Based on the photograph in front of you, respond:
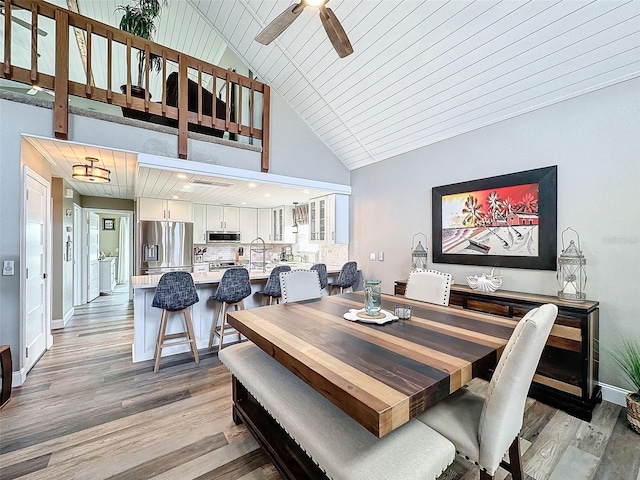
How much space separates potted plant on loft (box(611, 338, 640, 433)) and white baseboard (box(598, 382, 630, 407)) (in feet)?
0.27

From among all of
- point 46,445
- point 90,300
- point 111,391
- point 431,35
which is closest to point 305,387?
point 46,445

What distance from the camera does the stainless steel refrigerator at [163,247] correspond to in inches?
208

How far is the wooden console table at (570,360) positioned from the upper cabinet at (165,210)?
5.56m

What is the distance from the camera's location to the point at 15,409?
2.28m

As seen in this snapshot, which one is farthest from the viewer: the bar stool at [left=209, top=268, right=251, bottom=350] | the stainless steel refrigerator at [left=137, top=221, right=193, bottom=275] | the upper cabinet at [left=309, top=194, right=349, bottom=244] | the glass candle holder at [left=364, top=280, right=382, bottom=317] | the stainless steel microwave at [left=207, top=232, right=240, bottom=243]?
the stainless steel microwave at [left=207, top=232, right=240, bottom=243]

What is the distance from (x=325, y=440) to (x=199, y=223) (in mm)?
5583

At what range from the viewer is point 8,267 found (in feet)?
8.61

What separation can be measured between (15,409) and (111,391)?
623 mm

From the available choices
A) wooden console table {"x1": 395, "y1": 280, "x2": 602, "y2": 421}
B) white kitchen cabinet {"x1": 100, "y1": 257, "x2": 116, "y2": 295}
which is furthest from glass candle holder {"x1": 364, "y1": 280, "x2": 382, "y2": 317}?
white kitchen cabinet {"x1": 100, "y1": 257, "x2": 116, "y2": 295}

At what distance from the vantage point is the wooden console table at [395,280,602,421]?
2191mm

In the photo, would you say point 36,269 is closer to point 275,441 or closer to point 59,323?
point 59,323

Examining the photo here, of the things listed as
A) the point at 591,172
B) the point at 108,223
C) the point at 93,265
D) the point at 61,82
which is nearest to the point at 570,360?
the point at 591,172

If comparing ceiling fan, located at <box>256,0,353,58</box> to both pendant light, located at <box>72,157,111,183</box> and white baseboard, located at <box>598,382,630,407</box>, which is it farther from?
white baseboard, located at <box>598,382,630,407</box>

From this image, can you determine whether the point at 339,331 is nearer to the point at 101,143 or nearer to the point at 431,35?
the point at 431,35
